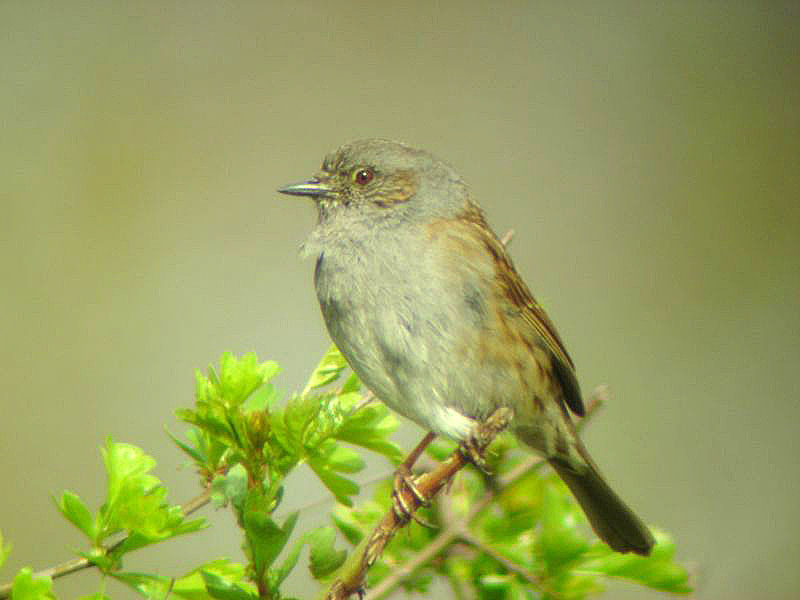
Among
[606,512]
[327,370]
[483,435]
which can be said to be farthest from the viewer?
[606,512]

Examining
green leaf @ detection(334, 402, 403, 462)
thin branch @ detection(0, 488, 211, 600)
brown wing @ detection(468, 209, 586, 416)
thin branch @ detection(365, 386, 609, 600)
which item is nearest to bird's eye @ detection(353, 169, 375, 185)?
brown wing @ detection(468, 209, 586, 416)

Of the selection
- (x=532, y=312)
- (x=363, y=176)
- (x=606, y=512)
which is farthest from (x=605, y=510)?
(x=363, y=176)

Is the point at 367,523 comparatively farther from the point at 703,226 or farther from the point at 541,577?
the point at 703,226

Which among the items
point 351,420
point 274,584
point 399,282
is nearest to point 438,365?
point 399,282

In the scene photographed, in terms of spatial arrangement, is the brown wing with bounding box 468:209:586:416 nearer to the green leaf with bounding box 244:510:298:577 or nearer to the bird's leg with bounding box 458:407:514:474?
the bird's leg with bounding box 458:407:514:474

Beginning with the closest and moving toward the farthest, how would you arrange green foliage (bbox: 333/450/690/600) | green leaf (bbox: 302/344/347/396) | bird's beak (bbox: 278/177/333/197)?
green leaf (bbox: 302/344/347/396) → green foliage (bbox: 333/450/690/600) → bird's beak (bbox: 278/177/333/197)

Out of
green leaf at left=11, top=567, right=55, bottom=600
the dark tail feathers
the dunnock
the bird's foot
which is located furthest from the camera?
the dunnock

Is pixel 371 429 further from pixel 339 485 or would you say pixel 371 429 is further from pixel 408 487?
pixel 408 487

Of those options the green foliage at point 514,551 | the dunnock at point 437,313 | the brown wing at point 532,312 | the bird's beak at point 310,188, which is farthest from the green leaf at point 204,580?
the bird's beak at point 310,188

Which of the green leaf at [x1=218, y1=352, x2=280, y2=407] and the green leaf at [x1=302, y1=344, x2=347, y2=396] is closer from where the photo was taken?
the green leaf at [x1=218, y1=352, x2=280, y2=407]
